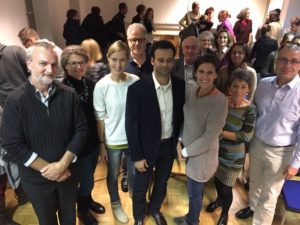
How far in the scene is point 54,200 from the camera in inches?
65.3

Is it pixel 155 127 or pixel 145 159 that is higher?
pixel 155 127

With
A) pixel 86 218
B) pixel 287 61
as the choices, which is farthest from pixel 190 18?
pixel 86 218

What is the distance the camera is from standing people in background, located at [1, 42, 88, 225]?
55.6 inches

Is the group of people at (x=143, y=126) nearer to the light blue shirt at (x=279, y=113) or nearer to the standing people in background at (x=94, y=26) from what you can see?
the light blue shirt at (x=279, y=113)

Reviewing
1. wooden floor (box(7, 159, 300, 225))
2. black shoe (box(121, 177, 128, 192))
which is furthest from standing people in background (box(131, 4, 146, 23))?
black shoe (box(121, 177, 128, 192))

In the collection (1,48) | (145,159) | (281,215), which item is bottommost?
(281,215)

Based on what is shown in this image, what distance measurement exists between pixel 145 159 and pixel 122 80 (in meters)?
0.60

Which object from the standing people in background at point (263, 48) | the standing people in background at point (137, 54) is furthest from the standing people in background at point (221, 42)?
the standing people in background at point (137, 54)

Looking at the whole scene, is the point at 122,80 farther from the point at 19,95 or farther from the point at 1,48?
the point at 1,48

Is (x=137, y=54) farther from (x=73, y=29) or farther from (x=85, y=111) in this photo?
(x=73, y=29)

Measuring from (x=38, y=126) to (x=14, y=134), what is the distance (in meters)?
0.13

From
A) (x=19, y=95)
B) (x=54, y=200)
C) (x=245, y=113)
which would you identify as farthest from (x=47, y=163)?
(x=245, y=113)

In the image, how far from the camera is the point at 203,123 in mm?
1717

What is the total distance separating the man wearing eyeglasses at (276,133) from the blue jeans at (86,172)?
1.29m
